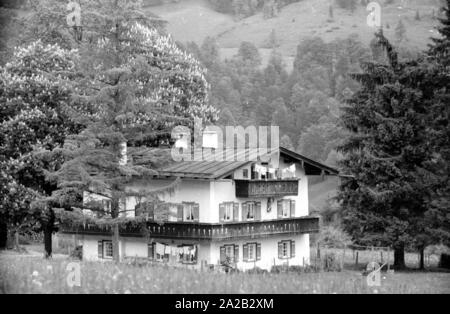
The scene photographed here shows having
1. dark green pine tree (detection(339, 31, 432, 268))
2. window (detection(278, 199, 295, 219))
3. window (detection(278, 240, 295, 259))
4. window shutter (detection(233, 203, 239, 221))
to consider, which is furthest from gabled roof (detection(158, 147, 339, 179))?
window (detection(278, 240, 295, 259))

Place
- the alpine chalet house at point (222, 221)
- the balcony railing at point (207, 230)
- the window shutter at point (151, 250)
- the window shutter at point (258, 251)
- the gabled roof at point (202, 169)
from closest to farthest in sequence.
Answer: the gabled roof at point (202, 169)
the balcony railing at point (207, 230)
the alpine chalet house at point (222, 221)
the window shutter at point (151, 250)
the window shutter at point (258, 251)

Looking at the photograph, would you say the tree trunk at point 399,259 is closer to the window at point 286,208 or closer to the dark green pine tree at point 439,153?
the dark green pine tree at point 439,153

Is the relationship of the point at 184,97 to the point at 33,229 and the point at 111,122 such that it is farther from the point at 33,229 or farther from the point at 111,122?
the point at 111,122

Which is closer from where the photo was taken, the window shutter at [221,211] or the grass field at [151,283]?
the grass field at [151,283]

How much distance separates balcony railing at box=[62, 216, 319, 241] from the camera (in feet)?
169

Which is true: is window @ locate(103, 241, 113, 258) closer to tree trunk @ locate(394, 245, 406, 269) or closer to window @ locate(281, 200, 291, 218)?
window @ locate(281, 200, 291, 218)

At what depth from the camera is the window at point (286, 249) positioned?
2287 inches

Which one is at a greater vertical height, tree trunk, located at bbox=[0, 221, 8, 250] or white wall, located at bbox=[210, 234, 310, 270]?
tree trunk, located at bbox=[0, 221, 8, 250]

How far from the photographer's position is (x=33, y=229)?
59844 mm

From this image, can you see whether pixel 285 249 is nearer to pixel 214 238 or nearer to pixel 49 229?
pixel 214 238

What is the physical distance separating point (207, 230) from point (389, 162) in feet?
40.8

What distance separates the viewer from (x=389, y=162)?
5506 centimetres

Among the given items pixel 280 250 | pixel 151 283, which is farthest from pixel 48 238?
pixel 151 283

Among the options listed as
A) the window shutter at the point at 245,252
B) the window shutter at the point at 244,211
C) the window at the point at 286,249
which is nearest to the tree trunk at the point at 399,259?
the window at the point at 286,249
